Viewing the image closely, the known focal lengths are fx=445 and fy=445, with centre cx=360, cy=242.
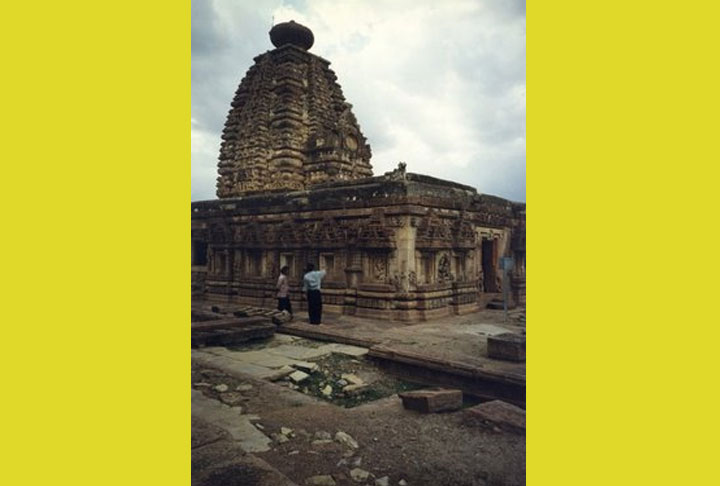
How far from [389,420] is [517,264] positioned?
42.1 ft

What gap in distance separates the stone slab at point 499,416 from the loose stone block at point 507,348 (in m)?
1.96

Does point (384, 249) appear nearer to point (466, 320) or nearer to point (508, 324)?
point (466, 320)

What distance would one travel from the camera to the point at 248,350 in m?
9.04

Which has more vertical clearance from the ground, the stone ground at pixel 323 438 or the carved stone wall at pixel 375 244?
the carved stone wall at pixel 375 244

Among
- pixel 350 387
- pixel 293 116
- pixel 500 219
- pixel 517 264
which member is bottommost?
pixel 350 387

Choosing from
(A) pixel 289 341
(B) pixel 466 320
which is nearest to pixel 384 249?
(B) pixel 466 320

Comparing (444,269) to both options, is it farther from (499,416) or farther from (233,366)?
(499,416)

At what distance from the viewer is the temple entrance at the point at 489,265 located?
15.8 m

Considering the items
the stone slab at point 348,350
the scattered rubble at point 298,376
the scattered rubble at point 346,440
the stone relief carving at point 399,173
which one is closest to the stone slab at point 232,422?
the scattered rubble at point 346,440

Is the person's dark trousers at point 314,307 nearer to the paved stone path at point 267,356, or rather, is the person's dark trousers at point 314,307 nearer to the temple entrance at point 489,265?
the paved stone path at point 267,356

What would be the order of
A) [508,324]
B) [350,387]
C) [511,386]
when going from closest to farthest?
[511,386] → [350,387] → [508,324]

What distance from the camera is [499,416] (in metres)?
4.81

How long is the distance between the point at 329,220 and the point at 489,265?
6.37 metres

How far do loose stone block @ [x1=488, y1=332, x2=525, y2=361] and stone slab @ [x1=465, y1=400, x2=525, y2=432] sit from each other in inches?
77.1
